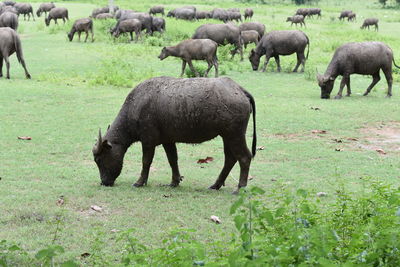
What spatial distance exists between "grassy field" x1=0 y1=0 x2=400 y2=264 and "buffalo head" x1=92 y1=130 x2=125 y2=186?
169 mm

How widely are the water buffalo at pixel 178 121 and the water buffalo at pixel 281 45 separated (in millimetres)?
14562

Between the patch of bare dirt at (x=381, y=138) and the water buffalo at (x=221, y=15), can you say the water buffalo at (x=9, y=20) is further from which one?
the patch of bare dirt at (x=381, y=138)

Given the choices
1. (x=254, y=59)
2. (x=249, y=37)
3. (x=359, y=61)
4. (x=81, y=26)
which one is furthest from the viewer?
(x=81, y=26)

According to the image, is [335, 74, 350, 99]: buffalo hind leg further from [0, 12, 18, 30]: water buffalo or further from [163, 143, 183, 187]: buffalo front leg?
[0, 12, 18, 30]: water buffalo

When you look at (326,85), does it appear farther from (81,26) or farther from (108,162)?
(81,26)

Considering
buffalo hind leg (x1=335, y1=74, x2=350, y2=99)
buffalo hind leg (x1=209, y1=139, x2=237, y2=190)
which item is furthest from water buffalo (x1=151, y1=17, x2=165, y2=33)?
buffalo hind leg (x1=209, y1=139, x2=237, y2=190)

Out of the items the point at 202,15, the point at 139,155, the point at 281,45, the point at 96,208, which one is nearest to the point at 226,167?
the point at 96,208

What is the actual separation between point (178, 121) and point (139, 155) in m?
2.42

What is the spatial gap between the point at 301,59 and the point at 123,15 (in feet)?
46.1

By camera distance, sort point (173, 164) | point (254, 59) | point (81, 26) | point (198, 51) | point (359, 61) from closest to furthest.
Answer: point (173, 164) → point (359, 61) → point (198, 51) → point (254, 59) → point (81, 26)

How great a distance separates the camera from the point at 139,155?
10172 millimetres

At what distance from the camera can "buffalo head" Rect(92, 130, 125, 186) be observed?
8289 mm

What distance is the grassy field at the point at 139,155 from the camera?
6594mm

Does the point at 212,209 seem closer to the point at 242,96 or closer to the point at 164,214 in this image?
the point at 164,214
